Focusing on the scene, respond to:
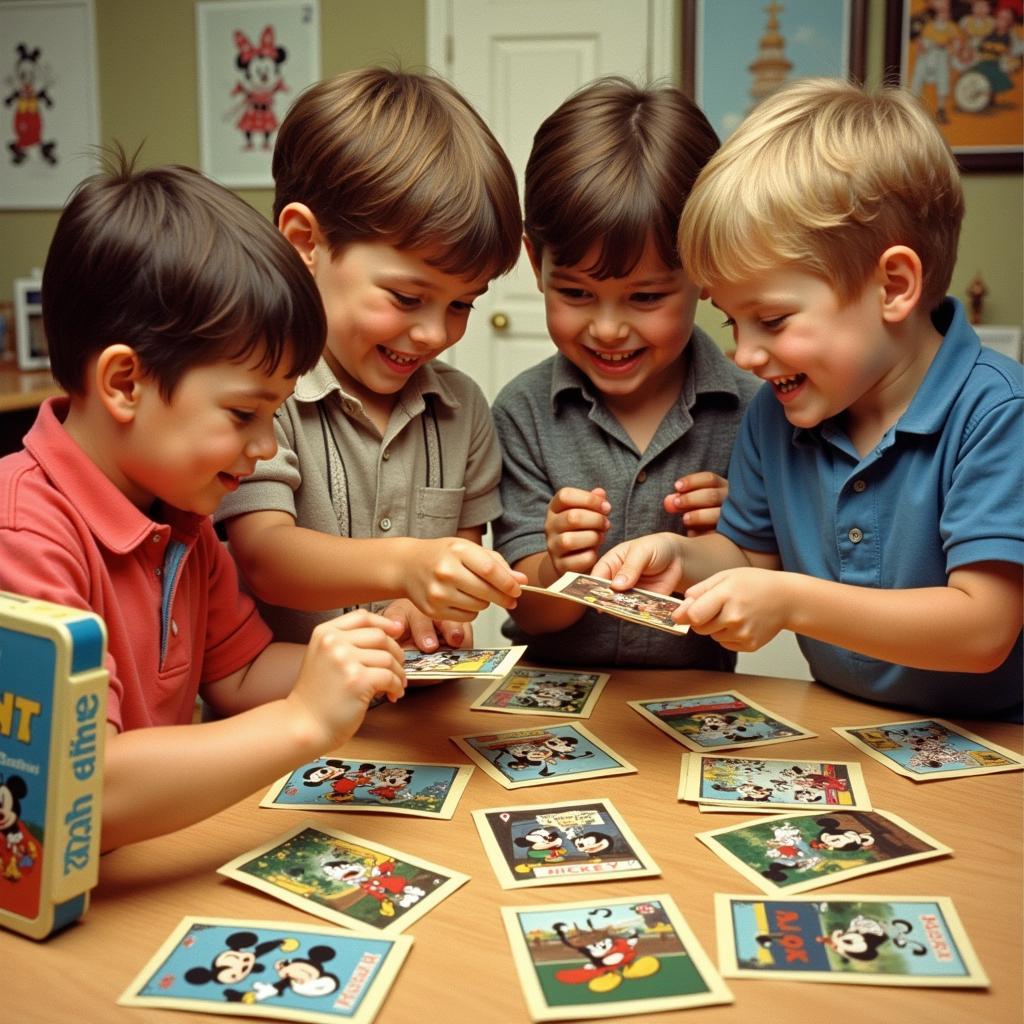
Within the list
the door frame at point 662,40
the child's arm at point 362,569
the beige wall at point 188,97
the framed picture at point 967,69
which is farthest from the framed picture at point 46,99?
the child's arm at point 362,569

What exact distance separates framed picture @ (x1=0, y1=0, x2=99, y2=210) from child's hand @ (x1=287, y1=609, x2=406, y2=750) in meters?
4.45

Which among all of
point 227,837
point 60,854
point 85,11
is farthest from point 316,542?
point 85,11

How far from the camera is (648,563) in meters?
1.42

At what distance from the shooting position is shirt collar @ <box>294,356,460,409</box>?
4.84ft

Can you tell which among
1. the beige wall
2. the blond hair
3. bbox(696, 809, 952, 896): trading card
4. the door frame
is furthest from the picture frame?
bbox(696, 809, 952, 896): trading card

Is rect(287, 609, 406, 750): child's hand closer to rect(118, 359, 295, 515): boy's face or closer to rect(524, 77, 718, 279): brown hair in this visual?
rect(118, 359, 295, 515): boy's face

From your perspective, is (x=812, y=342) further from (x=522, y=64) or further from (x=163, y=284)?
(x=522, y=64)

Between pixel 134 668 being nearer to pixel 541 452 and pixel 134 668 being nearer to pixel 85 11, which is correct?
pixel 541 452

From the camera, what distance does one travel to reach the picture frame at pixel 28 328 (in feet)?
13.0

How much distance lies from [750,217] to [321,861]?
34.5 inches

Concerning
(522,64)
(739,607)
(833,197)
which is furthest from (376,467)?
(522,64)

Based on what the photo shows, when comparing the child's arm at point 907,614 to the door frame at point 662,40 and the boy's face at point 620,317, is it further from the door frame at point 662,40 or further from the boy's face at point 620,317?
the door frame at point 662,40

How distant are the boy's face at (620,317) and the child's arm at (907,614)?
1.51 ft

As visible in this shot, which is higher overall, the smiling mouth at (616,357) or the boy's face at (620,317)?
the boy's face at (620,317)
